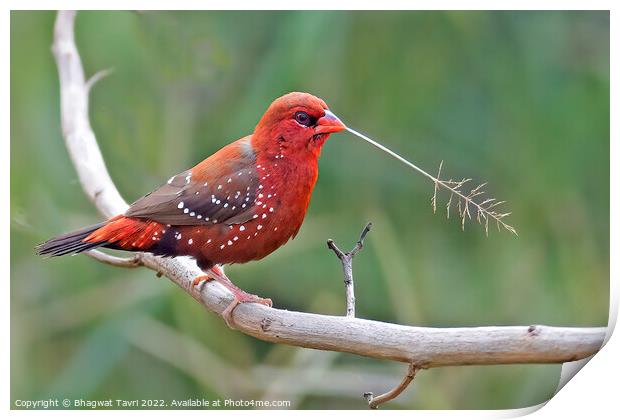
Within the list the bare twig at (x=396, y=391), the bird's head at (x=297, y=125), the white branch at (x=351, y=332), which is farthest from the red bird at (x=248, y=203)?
the bare twig at (x=396, y=391)

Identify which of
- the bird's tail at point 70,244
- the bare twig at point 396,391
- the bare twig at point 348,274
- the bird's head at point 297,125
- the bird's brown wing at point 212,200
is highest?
the bird's head at point 297,125

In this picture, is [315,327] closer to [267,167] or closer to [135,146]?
[267,167]

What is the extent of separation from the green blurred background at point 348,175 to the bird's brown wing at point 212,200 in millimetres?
191

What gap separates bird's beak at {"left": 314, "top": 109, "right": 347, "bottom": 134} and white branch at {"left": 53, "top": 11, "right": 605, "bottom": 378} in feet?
1.18

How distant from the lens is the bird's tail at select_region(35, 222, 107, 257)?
169 centimetres

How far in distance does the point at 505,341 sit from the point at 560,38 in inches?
29.7

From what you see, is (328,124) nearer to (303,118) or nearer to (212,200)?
(303,118)

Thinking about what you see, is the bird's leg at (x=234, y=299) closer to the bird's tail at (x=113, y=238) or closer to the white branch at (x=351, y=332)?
the white branch at (x=351, y=332)

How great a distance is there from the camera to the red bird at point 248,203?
5.69 feet

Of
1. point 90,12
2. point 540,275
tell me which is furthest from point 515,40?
point 90,12

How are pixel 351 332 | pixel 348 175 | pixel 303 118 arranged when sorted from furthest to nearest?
pixel 348 175 → pixel 303 118 → pixel 351 332

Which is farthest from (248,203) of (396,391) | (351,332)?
(396,391)

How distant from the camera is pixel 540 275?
198cm

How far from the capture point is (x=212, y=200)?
1749 millimetres
